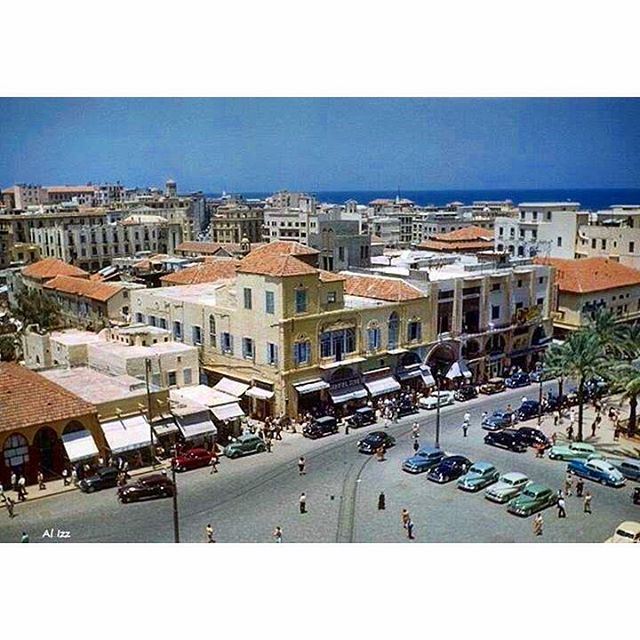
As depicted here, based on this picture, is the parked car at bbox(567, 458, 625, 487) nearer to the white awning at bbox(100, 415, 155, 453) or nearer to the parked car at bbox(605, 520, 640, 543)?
the parked car at bbox(605, 520, 640, 543)

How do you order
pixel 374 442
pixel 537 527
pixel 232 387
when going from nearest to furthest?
pixel 537 527 → pixel 374 442 → pixel 232 387

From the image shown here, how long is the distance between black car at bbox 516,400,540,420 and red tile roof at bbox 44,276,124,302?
1897cm

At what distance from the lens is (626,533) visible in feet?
64.2

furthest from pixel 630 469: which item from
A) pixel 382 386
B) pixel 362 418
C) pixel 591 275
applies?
pixel 591 275

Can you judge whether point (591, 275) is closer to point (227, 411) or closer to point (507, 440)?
point (507, 440)

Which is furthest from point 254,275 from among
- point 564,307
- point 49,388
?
point 564,307

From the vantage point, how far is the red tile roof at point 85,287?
36344mm

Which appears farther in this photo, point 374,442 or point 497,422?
point 497,422

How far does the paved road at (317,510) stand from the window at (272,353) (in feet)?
15.0

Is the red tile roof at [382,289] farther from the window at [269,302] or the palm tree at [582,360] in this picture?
the palm tree at [582,360]

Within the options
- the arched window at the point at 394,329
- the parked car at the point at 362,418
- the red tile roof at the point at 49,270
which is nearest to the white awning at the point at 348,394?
the parked car at the point at 362,418

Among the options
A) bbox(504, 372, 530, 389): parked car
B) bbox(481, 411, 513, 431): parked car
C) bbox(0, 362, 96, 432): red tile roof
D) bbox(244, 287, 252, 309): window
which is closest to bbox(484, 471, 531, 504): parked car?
bbox(481, 411, 513, 431): parked car

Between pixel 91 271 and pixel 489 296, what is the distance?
2591 centimetres

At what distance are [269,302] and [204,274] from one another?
11.2m
